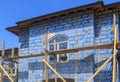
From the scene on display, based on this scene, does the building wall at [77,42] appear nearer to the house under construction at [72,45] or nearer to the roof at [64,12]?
the house under construction at [72,45]

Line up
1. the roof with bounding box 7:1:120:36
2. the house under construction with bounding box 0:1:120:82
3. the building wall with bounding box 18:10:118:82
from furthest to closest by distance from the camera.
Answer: the roof with bounding box 7:1:120:36, the building wall with bounding box 18:10:118:82, the house under construction with bounding box 0:1:120:82

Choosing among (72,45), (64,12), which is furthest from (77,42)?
(64,12)

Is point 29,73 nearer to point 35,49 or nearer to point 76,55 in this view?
point 35,49

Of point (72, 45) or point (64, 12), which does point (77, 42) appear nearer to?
point (72, 45)

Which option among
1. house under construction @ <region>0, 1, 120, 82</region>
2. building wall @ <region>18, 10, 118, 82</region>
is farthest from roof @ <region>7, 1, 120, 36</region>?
building wall @ <region>18, 10, 118, 82</region>

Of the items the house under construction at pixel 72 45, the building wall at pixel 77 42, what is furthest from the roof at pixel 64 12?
the building wall at pixel 77 42

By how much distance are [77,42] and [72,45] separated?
370 mm

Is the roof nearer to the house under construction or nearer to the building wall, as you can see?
the house under construction

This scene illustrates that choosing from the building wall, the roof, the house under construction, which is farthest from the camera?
the roof

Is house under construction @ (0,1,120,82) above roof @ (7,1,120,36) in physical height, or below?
below

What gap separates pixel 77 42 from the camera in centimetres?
1497

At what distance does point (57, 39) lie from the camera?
15938 mm

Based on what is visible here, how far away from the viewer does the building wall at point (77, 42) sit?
1425cm

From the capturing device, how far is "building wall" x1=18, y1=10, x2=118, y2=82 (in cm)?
1425
